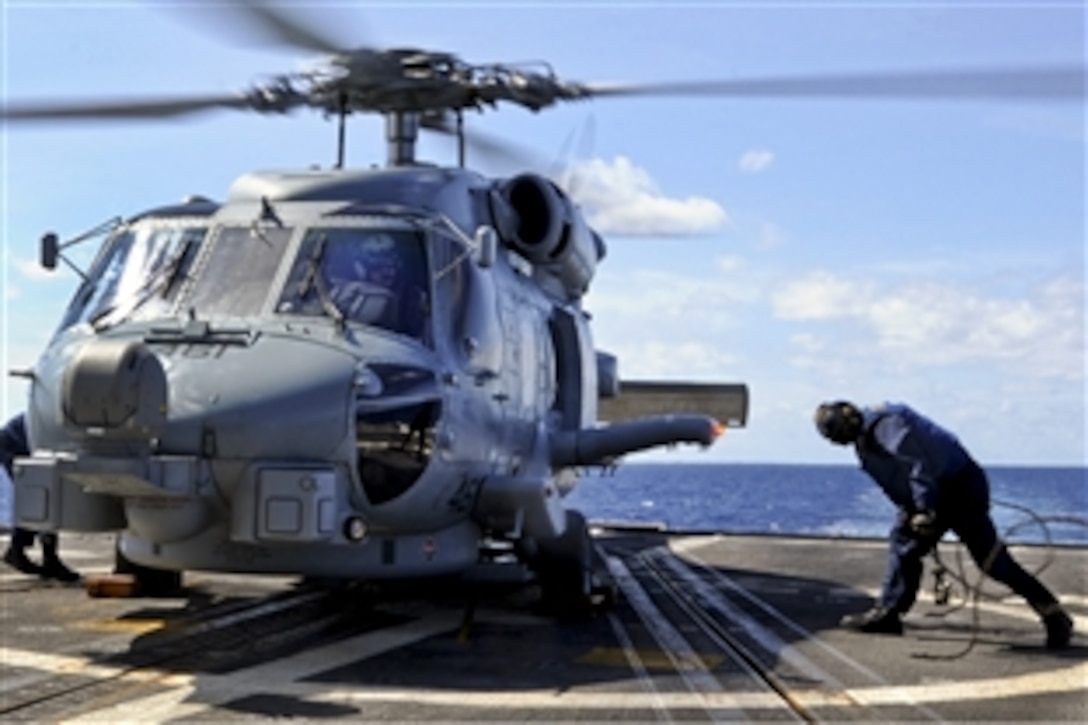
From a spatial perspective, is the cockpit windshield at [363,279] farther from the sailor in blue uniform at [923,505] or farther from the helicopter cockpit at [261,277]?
the sailor in blue uniform at [923,505]

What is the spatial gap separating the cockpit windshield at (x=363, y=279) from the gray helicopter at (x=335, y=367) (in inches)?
0.6

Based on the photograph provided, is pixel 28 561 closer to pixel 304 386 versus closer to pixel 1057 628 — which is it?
pixel 304 386

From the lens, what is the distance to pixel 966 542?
33.2 feet

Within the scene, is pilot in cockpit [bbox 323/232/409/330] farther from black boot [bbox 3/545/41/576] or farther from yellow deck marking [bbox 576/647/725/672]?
black boot [bbox 3/545/41/576]

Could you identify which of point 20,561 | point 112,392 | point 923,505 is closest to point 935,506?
point 923,505

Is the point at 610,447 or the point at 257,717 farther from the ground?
the point at 610,447

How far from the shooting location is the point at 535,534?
34.0 ft

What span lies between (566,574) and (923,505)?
8.77 ft

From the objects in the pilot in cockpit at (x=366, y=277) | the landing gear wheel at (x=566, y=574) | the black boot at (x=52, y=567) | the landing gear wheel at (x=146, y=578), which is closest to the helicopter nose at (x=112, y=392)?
the pilot in cockpit at (x=366, y=277)

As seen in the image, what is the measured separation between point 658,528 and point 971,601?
7871 millimetres

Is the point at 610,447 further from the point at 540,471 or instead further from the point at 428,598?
the point at 428,598

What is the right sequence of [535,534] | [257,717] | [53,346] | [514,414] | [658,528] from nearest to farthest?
1. [257,717]
2. [53,346]
3. [535,534]
4. [514,414]
5. [658,528]

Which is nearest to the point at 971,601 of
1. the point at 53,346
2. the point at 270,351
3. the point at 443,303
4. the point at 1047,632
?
the point at 1047,632

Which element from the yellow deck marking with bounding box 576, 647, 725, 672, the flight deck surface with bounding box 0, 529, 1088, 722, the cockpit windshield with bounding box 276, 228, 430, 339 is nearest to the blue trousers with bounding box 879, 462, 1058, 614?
the flight deck surface with bounding box 0, 529, 1088, 722
